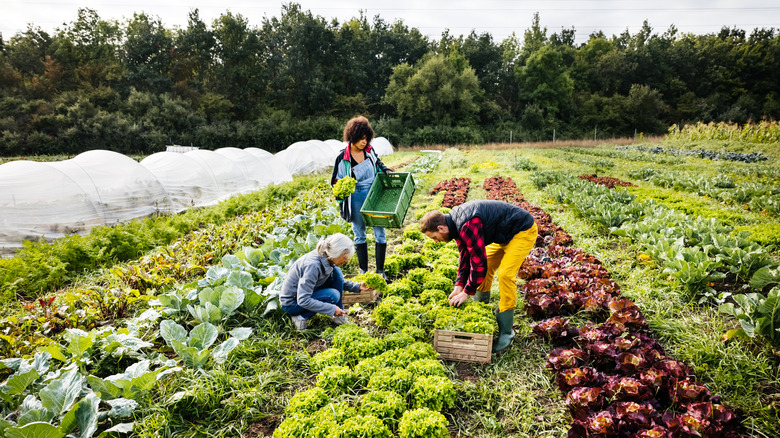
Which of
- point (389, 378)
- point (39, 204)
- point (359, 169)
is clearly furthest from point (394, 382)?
point (39, 204)

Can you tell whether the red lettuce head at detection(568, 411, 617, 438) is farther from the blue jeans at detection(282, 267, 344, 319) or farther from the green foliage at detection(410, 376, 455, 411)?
the blue jeans at detection(282, 267, 344, 319)

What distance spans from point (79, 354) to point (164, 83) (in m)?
46.1

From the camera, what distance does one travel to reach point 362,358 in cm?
349

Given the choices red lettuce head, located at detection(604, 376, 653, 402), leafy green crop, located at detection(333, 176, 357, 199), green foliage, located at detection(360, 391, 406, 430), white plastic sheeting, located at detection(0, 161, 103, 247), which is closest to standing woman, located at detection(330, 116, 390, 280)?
leafy green crop, located at detection(333, 176, 357, 199)

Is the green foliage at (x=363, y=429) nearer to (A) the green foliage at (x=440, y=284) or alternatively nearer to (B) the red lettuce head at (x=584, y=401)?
(B) the red lettuce head at (x=584, y=401)

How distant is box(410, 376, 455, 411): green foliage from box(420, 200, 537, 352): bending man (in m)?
0.98

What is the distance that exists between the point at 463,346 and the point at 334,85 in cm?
4718

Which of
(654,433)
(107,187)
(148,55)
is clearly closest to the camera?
(654,433)

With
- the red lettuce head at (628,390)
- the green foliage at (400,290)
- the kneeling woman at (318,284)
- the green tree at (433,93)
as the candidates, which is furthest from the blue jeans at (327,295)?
the green tree at (433,93)

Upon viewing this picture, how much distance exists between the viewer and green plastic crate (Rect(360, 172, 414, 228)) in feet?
15.7

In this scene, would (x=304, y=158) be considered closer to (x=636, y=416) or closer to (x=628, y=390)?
(x=628, y=390)

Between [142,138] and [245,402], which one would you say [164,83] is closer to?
[142,138]

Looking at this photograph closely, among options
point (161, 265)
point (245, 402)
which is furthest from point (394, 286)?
point (161, 265)

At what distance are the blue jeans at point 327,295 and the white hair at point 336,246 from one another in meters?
0.43
